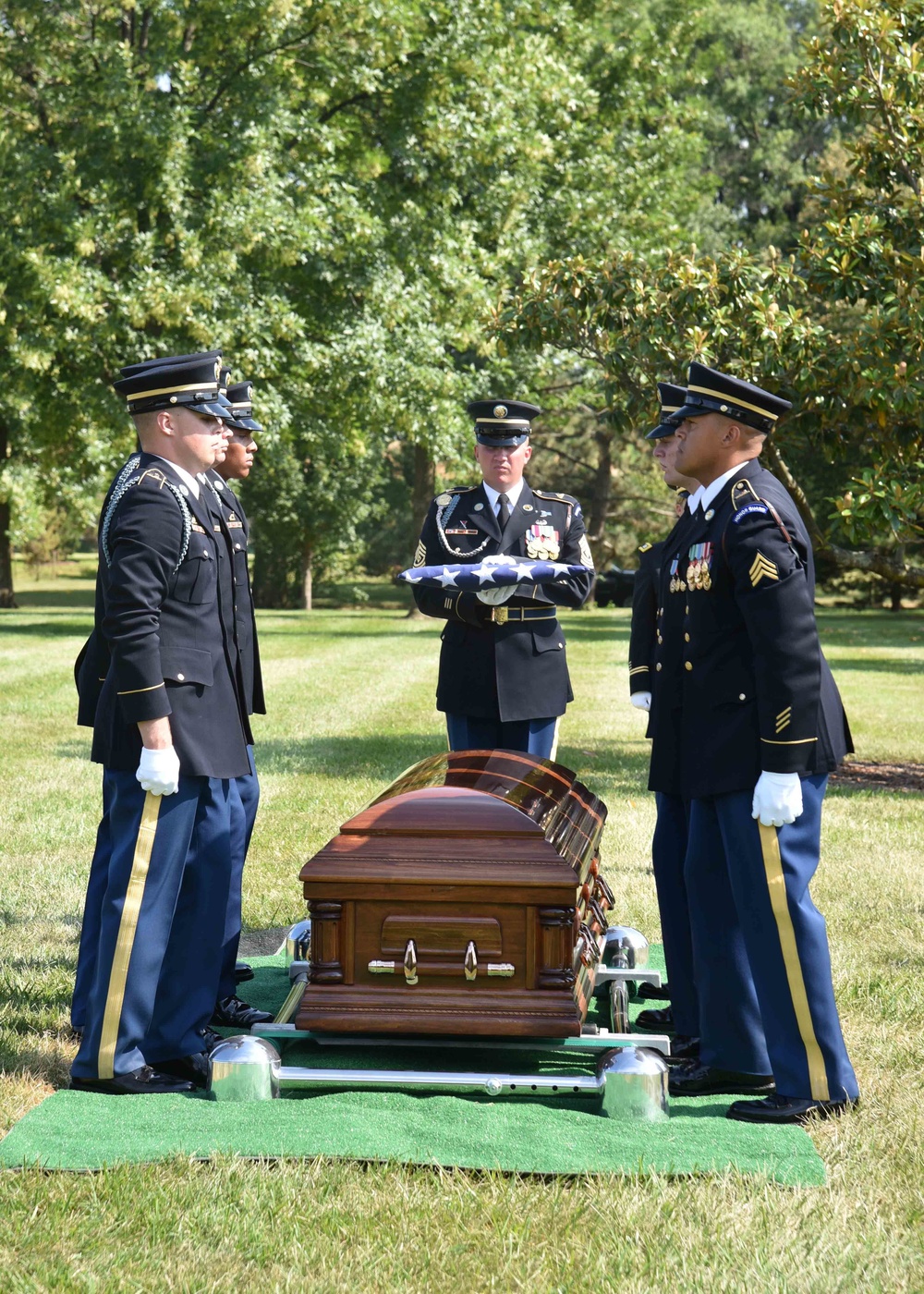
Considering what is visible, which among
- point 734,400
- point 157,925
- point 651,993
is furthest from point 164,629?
point 651,993

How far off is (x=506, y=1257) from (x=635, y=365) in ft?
24.1

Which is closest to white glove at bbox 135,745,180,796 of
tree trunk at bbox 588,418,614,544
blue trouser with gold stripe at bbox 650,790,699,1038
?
blue trouser with gold stripe at bbox 650,790,699,1038

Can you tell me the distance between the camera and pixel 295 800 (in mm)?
8602

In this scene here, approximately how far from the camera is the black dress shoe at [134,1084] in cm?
386

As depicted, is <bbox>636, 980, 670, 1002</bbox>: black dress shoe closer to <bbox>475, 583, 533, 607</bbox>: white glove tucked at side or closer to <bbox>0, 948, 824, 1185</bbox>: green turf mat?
<bbox>0, 948, 824, 1185</bbox>: green turf mat

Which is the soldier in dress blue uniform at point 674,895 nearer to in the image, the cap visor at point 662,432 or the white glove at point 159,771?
the cap visor at point 662,432

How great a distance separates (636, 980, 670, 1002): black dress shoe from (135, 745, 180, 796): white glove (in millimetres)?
1993

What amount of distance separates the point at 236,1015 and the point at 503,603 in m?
1.76

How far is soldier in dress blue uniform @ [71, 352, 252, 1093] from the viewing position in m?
3.86

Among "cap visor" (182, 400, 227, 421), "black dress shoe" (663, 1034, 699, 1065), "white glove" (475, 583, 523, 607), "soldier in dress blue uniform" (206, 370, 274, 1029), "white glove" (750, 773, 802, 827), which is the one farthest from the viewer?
"white glove" (475, 583, 523, 607)

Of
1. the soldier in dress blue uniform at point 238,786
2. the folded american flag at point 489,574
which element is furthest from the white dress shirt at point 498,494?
the soldier in dress blue uniform at point 238,786

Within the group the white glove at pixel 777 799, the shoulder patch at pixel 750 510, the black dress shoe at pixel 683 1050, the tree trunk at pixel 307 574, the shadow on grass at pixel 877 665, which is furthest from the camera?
A: the tree trunk at pixel 307 574

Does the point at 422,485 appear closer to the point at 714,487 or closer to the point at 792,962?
the point at 714,487

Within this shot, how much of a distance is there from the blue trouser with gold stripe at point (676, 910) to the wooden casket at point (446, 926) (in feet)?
1.74
